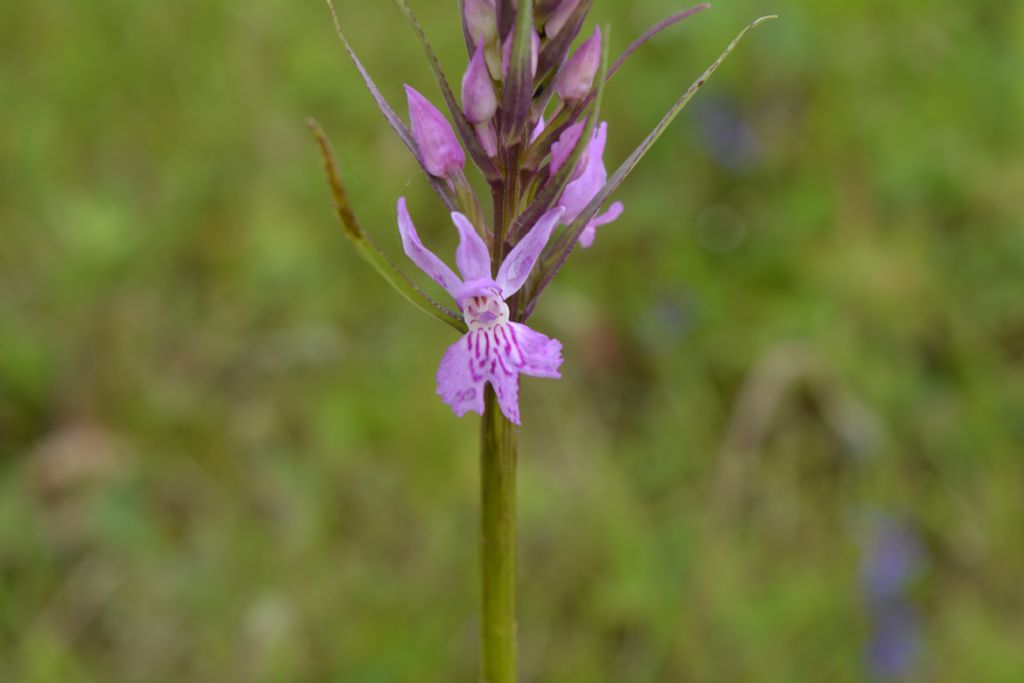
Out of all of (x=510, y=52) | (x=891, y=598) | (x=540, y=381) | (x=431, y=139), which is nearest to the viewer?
(x=510, y=52)

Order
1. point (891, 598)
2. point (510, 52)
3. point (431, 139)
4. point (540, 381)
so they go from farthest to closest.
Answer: point (540, 381) < point (891, 598) < point (431, 139) < point (510, 52)

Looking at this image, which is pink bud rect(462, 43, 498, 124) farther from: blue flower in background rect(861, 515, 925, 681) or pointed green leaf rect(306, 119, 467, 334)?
blue flower in background rect(861, 515, 925, 681)

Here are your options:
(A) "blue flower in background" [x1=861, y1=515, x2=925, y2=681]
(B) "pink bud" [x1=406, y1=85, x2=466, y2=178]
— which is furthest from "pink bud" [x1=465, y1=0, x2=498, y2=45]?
(A) "blue flower in background" [x1=861, y1=515, x2=925, y2=681]

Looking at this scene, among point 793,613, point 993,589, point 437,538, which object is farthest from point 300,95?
point 993,589

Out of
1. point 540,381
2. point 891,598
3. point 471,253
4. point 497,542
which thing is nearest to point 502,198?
point 471,253

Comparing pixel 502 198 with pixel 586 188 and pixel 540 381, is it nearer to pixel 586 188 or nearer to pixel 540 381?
pixel 586 188
